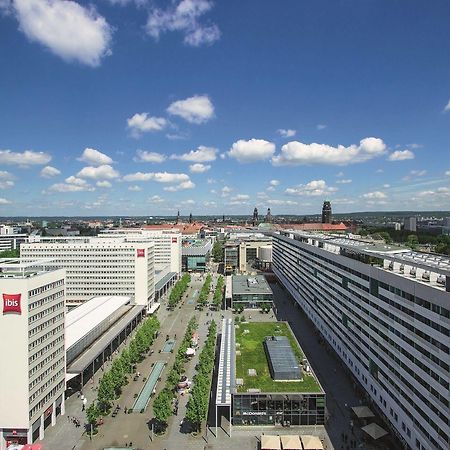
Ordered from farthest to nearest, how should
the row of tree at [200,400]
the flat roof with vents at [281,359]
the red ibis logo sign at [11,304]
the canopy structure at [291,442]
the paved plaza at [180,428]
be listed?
1. the flat roof with vents at [281,359]
2. the row of tree at [200,400]
3. the paved plaza at [180,428]
4. the red ibis logo sign at [11,304]
5. the canopy structure at [291,442]

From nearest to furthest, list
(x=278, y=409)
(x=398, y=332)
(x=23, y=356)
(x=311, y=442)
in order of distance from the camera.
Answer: (x=398, y=332)
(x=311, y=442)
(x=23, y=356)
(x=278, y=409)

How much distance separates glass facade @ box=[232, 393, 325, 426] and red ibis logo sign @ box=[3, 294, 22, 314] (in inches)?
1143

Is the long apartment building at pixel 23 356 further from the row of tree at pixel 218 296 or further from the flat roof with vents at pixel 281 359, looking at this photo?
the row of tree at pixel 218 296

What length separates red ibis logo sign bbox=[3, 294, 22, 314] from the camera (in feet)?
156

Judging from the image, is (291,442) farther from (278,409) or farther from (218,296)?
(218,296)

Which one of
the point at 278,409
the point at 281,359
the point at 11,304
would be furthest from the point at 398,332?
the point at 11,304

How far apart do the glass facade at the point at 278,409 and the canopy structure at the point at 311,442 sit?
212 inches

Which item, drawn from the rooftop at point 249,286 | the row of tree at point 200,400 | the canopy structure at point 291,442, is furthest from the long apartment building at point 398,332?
the rooftop at point 249,286

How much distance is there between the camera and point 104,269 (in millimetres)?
113562

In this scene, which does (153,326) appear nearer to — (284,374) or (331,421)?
A: (284,374)

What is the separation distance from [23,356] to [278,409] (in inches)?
1282

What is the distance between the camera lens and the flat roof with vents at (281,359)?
186ft

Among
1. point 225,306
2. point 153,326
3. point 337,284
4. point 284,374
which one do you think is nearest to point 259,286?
point 225,306

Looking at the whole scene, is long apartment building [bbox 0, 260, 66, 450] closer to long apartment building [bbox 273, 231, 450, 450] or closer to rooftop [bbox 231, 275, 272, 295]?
long apartment building [bbox 273, 231, 450, 450]
